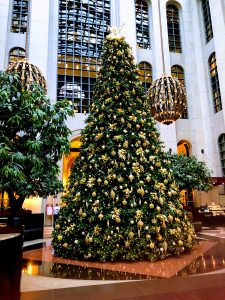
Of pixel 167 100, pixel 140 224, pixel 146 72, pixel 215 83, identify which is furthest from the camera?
pixel 146 72

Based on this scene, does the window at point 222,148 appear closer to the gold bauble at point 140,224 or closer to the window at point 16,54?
the gold bauble at point 140,224

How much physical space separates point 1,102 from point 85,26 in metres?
13.6

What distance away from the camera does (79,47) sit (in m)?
15.2

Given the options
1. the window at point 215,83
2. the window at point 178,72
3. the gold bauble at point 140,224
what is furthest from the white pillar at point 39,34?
the gold bauble at point 140,224

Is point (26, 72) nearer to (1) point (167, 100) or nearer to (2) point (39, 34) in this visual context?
(1) point (167, 100)

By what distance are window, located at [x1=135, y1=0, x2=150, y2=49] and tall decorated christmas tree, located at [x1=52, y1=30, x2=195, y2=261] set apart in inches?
511

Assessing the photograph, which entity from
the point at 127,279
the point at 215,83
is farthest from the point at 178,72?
the point at 127,279

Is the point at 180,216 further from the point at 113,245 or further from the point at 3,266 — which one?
the point at 3,266

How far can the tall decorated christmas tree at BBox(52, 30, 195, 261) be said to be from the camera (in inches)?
159

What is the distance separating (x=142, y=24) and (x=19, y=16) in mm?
7799

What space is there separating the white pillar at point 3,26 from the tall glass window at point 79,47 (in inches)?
116

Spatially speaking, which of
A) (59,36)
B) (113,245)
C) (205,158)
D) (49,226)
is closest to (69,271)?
(113,245)

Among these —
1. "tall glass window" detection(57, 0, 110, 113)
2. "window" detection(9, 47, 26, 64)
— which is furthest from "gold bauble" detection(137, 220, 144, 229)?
"window" detection(9, 47, 26, 64)

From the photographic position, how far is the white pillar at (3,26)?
536 inches
